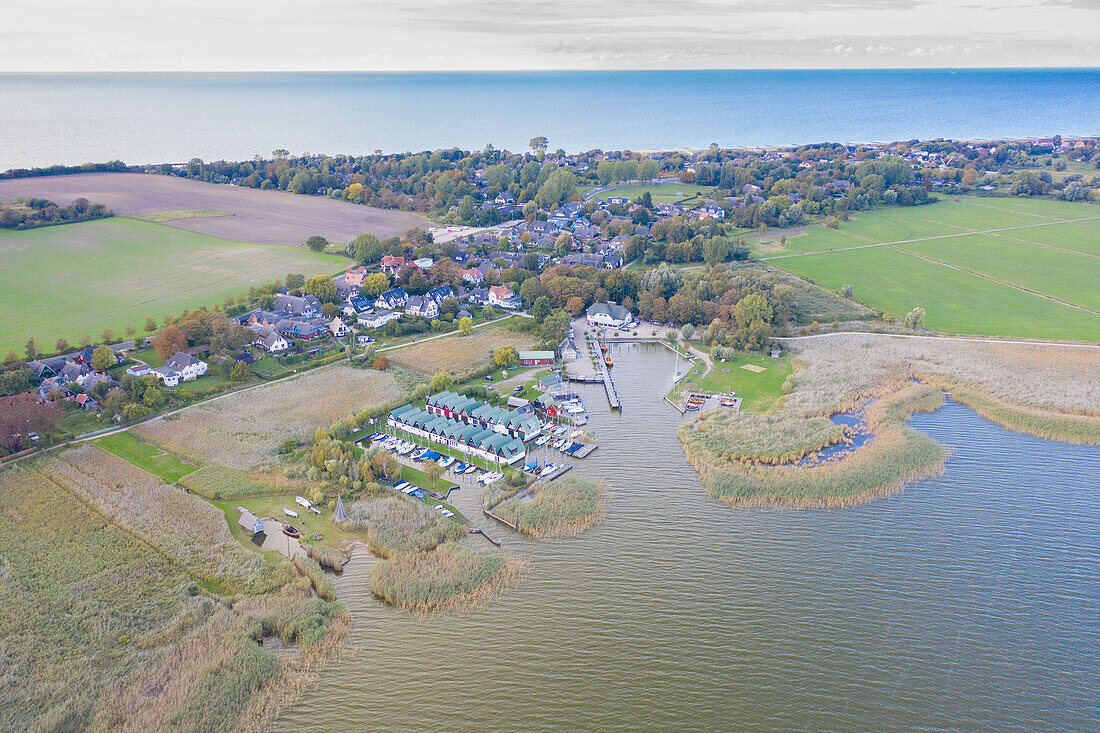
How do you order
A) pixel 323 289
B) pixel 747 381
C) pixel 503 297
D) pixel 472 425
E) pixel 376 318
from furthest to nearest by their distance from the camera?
1. pixel 503 297
2. pixel 323 289
3. pixel 376 318
4. pixel 747 381
5. pixel 472 425

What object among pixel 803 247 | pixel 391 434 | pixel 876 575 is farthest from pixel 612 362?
pixel 803 247

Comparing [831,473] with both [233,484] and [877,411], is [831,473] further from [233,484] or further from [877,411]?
[233,484]

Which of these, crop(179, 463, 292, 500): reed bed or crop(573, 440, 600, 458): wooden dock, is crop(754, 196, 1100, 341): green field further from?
crop(179, 463, 292, 500): reed bed

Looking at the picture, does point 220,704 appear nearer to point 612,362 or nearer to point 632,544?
point 632,544

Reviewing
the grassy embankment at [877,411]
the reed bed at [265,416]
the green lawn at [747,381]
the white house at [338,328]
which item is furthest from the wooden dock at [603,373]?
the white house at [338,328]

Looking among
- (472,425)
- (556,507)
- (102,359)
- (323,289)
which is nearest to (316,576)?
(556,507)

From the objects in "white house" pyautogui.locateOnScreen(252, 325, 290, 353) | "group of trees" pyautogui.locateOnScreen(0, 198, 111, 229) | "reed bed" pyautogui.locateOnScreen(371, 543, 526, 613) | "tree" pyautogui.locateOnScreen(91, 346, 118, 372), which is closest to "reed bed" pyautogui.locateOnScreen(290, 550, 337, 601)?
"reed bed" pyautogui.locateOnScreen(371, 543, 526, 613)
